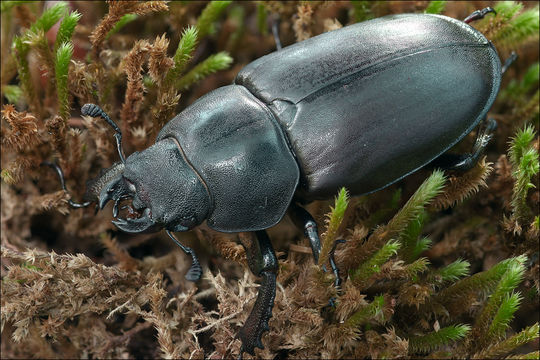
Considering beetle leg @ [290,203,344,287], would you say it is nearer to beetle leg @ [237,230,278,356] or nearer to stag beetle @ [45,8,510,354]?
stag beetle @ [45,8,510,354]

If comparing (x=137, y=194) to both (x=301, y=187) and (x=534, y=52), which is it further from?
(x=534, y=52)

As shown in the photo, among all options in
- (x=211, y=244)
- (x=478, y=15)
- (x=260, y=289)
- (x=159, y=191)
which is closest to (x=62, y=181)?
(x=159, y=191)

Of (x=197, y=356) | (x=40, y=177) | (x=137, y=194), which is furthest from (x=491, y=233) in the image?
(x=40, y=177)

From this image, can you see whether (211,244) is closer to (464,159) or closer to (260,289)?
(260,289)

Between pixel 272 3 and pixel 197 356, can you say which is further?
pixel 272 3

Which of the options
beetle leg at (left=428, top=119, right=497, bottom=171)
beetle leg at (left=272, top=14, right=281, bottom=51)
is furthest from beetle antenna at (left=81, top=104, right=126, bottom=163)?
beetle leg at (left=428, top=119, right=497, bottom=171)

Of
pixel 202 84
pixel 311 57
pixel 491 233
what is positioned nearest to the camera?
pixel 311 57
